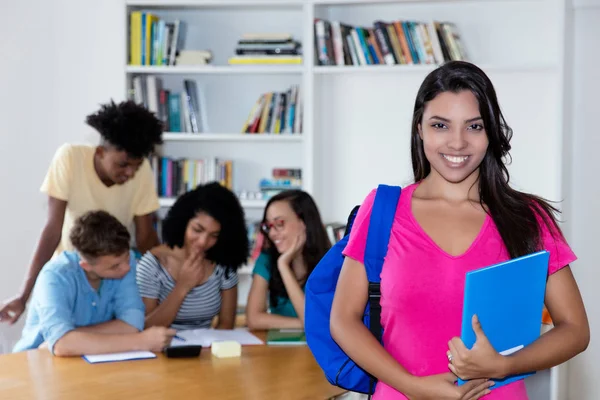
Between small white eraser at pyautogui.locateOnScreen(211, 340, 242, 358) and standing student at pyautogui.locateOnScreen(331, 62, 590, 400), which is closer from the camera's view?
standing student at pyautogui.locateOnScreen(331, 62, 590, 400)

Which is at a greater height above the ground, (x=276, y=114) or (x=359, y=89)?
(x=359, y=89)

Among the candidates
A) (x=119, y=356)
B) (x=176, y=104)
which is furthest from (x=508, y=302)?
(x=176, y=104)

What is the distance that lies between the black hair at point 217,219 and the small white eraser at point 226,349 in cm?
75

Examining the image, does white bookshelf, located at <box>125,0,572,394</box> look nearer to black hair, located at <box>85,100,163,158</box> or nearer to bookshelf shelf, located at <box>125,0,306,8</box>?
bookshelf shelf, located at <box>125,0,306,8</box>

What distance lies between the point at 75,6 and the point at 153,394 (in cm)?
305

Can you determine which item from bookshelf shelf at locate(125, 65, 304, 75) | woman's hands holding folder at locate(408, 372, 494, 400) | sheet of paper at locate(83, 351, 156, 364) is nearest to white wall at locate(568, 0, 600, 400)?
bookshelf shelf at locate(125, 65, 304, 75)

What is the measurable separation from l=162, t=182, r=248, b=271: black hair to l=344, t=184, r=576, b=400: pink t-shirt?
6.87 feet

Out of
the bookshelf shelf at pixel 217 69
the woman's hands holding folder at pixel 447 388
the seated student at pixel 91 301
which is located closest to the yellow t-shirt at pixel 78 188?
the seated student at pixel 91 301

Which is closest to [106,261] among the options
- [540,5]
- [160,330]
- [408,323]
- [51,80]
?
[160,330]

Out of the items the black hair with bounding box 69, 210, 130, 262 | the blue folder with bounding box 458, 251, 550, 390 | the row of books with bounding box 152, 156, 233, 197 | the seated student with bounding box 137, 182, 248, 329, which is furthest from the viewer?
the row of books with bounding box 152, 156, 233, 197

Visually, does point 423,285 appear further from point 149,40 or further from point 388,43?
point 149,40

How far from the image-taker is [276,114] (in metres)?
4.65

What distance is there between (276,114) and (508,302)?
3275 mm

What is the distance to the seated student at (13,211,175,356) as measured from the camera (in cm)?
288
